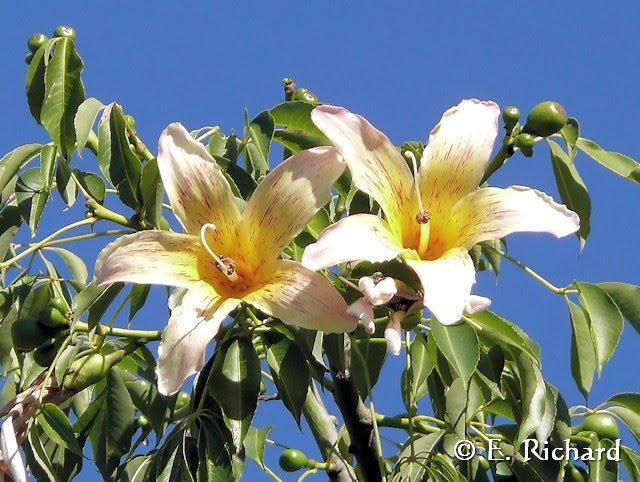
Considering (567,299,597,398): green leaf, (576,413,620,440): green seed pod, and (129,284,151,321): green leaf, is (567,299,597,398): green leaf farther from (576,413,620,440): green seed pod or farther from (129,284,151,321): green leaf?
(129,284,151,321): green leaf

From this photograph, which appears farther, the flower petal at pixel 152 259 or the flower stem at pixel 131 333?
the flower stem at pixel 131 333

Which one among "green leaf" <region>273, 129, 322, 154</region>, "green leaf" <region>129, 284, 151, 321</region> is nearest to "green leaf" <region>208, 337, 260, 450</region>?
"green leaf" <region>129, 284, 151, 321</region>

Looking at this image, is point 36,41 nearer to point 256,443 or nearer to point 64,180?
point 64,180

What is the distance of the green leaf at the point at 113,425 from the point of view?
2.35 m

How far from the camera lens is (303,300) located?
1922 millimetres

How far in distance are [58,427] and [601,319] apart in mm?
877

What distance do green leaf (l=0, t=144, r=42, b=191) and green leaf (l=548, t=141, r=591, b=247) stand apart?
3.02ft

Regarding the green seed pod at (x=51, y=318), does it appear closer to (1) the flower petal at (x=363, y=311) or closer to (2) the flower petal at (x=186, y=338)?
(2) the flower petal at (x=186, y=338)

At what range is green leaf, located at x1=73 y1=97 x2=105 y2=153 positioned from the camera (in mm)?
2260

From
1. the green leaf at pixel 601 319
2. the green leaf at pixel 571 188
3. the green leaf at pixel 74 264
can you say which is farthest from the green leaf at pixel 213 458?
the green leaf at pixel 74 264

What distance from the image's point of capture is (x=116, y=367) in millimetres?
2400

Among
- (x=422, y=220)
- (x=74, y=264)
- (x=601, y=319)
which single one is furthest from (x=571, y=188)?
(x=74, y=264)

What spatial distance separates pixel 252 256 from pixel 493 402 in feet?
1.88

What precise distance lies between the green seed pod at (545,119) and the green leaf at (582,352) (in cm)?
29
